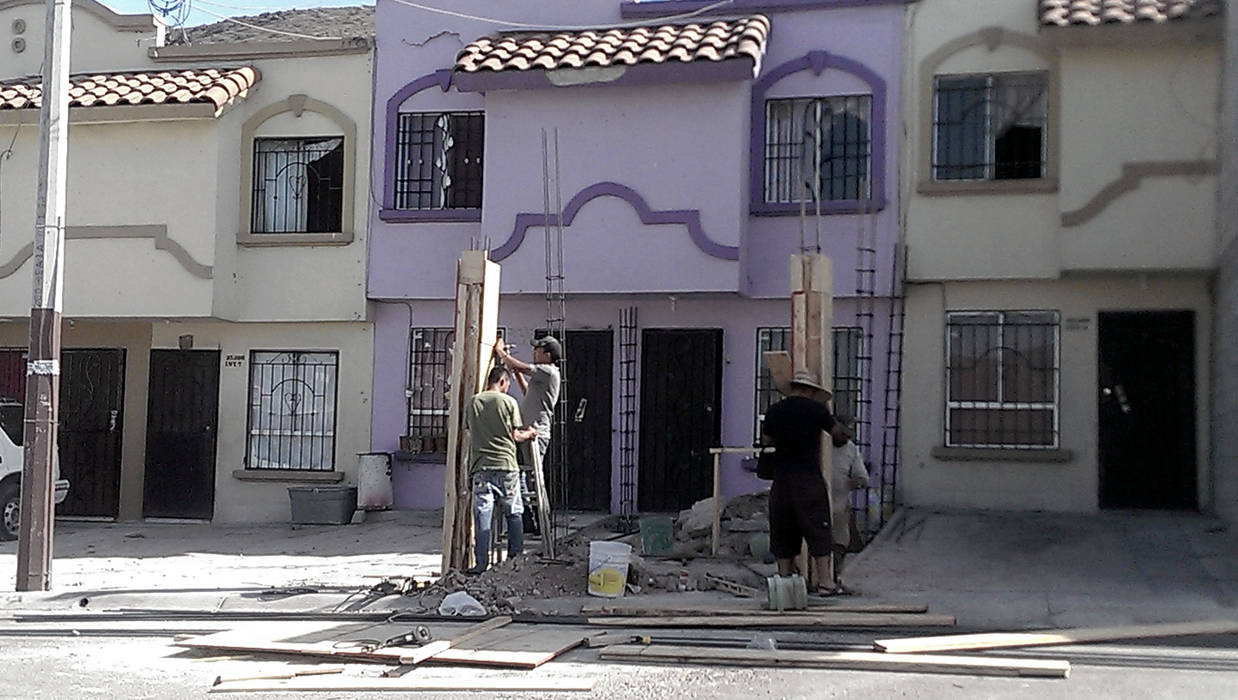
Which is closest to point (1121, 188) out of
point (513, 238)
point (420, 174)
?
point (513, 238)

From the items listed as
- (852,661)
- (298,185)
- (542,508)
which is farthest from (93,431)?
(852,661)

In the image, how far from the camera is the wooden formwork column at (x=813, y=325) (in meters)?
10.9

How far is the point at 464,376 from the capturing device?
1165 centimetres

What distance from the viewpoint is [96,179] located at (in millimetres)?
17375

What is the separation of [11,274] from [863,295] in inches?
419

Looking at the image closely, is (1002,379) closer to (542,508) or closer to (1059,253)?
(1059,253)

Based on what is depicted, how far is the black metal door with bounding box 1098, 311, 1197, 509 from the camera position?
15.0m

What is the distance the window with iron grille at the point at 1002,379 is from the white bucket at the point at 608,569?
605cm

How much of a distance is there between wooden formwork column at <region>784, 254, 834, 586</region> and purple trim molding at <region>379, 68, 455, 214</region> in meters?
7.31

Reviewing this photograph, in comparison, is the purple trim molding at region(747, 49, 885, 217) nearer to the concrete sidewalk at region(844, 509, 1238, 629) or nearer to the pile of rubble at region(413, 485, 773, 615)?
the concrete sidewalk at region(844, 509, 1238, 629)

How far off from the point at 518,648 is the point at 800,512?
260 cm

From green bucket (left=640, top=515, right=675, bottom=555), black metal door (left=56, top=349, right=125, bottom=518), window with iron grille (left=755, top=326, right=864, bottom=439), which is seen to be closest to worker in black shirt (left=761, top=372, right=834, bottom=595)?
green bucket (left=640, top=515, right=675, bottom=555)

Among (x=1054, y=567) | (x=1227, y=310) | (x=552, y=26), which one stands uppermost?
(x=552, y=26)

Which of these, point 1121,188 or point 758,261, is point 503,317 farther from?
point 1121,188
